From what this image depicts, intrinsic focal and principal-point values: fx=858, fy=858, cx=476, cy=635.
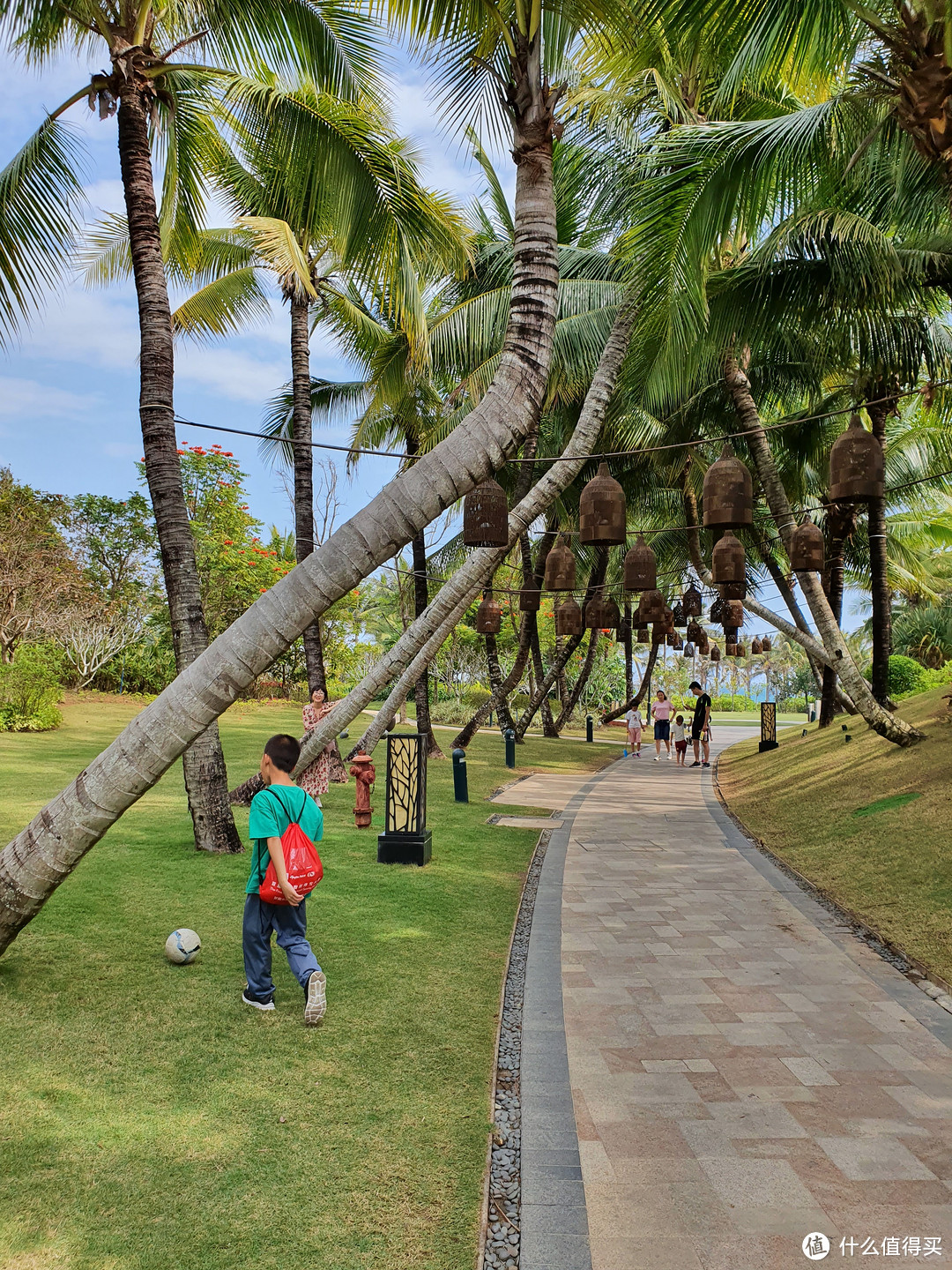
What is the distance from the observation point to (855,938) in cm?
682

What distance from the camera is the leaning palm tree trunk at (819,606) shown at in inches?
476

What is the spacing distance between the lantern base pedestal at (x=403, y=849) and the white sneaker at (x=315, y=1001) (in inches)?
157

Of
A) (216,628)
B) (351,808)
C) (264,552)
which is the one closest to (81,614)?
(216,628)

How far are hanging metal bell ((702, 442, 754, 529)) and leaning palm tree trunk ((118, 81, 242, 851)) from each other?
457 centimetres

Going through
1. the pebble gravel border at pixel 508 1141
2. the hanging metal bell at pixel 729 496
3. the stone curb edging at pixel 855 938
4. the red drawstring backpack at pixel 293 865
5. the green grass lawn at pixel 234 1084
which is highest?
the hanging metal bell at pixel 729 496

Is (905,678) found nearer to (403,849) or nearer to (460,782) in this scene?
(460,782)

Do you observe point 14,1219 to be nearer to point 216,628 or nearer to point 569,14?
point 569,14

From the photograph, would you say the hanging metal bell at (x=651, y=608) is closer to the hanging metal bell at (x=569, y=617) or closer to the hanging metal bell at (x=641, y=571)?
the hanging metal bell at (x=569, y=617)

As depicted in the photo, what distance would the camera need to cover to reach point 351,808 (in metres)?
11.8

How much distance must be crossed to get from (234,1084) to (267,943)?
90 centimetres

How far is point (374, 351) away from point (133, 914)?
11.7 metres

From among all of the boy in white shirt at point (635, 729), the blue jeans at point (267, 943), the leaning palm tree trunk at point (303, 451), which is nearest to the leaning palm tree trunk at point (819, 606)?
the leaning palm tree trunk at point (303, 451)

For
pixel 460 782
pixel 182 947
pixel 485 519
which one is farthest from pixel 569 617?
pixel 182 947

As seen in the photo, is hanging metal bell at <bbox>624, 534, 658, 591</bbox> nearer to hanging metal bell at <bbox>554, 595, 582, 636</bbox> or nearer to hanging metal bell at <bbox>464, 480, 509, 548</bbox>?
hanging metal bell at <bbox>464, 480, 509, 548</bbox>
